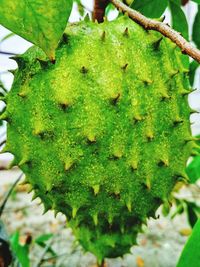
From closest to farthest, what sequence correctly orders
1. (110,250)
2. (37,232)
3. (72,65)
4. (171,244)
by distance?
(72,65), (110,250), (171,244), (37,232)

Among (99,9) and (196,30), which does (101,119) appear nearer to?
(99,9)

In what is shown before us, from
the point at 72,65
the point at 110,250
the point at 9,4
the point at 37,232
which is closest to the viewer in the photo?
the point at 9,4

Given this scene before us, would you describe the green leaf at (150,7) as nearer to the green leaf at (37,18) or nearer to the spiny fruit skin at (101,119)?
the spiny fruit skin at (101,119)

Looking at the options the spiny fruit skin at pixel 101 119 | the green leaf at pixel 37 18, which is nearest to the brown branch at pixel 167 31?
the spiny fruit skin at pixel 101 119

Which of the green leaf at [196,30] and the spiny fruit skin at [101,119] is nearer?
the spiny fruit skin at [101,119]

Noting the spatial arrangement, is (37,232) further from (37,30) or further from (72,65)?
(37,30)

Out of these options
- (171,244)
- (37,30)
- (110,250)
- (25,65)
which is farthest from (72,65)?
(171,244)

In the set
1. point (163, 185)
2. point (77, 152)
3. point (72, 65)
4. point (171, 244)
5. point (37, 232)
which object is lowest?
point (171, 244)
